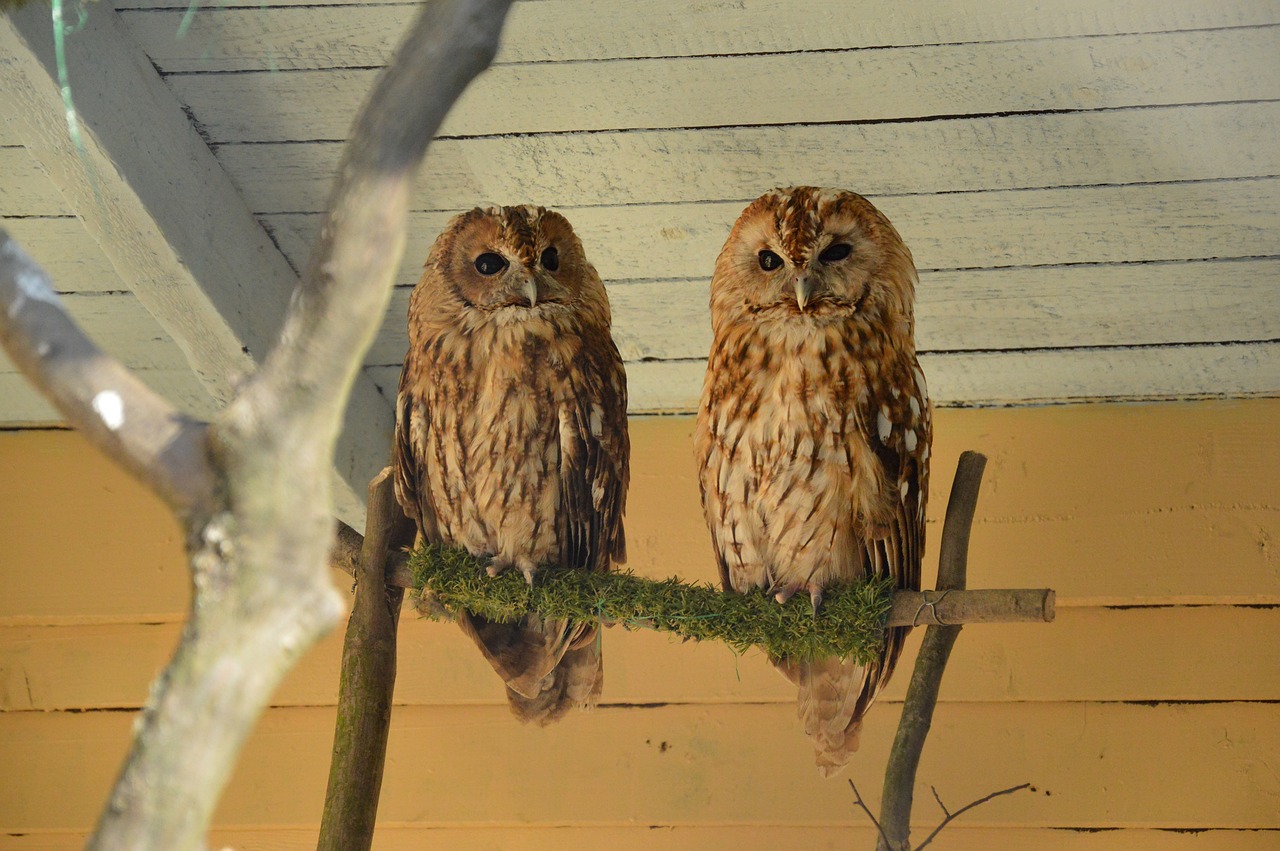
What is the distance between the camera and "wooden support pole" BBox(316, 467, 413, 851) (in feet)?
5.17

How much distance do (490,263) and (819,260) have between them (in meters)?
0.46

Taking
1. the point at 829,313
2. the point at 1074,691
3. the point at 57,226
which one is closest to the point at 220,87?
the point at 57,226

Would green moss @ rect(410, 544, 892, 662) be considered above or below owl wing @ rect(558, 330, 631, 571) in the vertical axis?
below

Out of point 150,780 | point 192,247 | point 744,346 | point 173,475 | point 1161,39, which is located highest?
point 1161,39

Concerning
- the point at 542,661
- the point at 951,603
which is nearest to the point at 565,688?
the point at 542,661

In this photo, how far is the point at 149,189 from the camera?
66.5 inches

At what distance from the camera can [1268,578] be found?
2.19 metres

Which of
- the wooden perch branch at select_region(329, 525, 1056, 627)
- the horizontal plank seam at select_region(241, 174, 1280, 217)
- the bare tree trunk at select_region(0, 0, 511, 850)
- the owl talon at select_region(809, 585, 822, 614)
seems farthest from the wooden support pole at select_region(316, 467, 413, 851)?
the bare tree trunk at select_region(0, 0, 511, 850)

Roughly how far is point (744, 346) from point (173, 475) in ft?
3.39

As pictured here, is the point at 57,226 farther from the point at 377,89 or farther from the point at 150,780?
the point at 150,780

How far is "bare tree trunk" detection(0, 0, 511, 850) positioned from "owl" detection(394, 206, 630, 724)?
90 centimetres

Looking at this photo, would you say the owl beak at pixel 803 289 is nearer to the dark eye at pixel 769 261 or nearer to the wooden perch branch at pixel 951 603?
the dark eye at pixel 769 261

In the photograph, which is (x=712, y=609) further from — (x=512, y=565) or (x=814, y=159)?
(x=814, y=159)

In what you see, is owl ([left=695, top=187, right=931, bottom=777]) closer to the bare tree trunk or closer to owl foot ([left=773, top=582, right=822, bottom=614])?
owl foot ([left=773, top=582, right=822, bottom=614])
